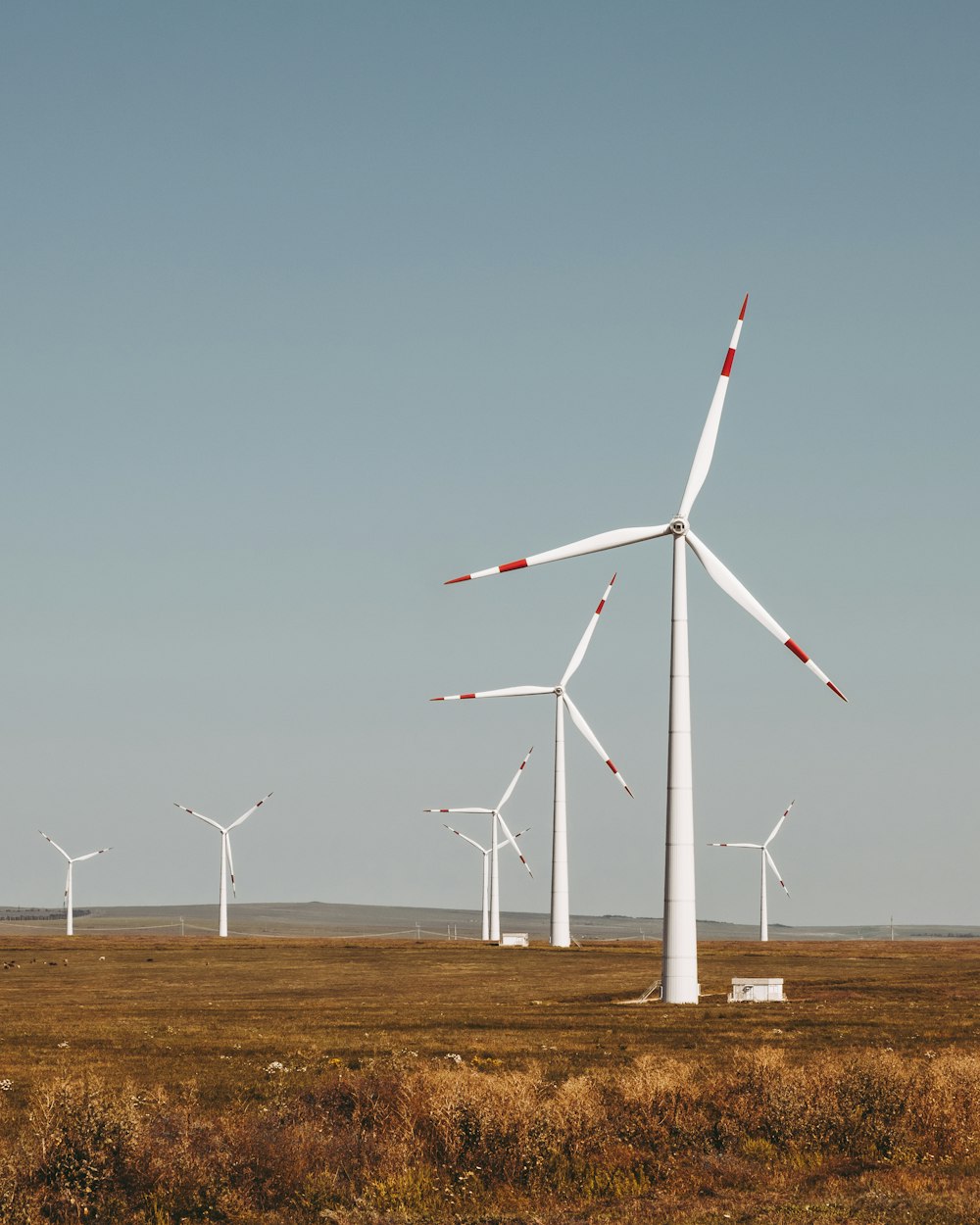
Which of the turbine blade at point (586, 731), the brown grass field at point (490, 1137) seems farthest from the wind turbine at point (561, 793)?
the brown grass field at point (490, 1137)

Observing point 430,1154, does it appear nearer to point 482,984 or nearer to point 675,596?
point 675,596

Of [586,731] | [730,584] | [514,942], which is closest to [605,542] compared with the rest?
[730,584]

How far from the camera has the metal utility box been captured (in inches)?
2682

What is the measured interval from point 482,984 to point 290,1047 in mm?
36666

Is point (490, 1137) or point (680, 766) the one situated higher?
point (680, 766)

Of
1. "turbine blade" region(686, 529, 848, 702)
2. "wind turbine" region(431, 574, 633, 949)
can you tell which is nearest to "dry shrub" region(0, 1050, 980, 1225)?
"turbine blade" region(686, 529, 848, 702)

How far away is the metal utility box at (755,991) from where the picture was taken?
224 feet

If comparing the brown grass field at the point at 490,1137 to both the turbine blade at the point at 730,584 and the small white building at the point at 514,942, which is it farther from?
the small white building at the point at 514,942

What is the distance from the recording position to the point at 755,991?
68.5 metres

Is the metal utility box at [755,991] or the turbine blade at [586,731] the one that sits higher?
the turbine blade at [586,731]

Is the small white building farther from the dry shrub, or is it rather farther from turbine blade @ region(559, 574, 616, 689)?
the dry shrub

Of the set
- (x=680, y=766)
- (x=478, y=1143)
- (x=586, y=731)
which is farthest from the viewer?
(x=586, y=731)

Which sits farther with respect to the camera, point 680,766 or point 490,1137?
point 680,766

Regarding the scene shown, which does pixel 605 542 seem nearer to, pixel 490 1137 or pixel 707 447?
pixel 707 447
